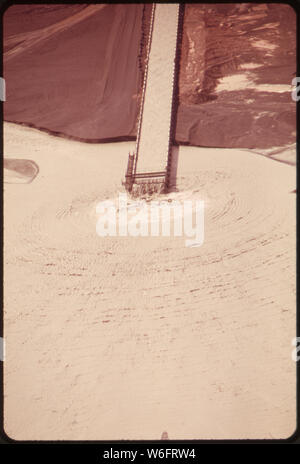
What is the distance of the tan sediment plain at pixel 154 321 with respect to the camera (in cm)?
221

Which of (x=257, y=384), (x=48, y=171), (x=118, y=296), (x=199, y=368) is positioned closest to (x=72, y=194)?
(x=48, y=171)

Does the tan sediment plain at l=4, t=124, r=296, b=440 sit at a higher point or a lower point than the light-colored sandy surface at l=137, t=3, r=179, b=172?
lower

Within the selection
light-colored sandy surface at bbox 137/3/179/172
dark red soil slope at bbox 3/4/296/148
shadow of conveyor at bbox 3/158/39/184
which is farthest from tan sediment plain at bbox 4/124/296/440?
dark red soil slope at bbox 3/4/296/148

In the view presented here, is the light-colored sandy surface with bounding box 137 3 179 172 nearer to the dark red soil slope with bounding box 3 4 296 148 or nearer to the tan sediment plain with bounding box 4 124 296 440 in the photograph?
the dark red soil slope with bounding box 3 4 296 148

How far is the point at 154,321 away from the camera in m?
2.65

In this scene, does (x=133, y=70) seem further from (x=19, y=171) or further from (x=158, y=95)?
(x=19, y=171)

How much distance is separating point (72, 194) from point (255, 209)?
6.11ft

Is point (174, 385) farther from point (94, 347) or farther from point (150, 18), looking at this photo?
point (150, 18)

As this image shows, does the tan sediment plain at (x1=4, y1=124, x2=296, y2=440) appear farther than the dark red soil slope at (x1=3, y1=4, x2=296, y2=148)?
No

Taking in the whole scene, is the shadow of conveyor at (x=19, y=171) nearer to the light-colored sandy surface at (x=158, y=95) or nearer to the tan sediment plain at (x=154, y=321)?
the tan sediment plain at (x=154, y=321)

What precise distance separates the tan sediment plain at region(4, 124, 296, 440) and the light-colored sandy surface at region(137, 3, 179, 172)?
711 mm

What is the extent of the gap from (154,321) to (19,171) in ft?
8.61

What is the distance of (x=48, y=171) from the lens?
4.34m

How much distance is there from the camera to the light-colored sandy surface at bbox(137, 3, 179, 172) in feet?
14.1
